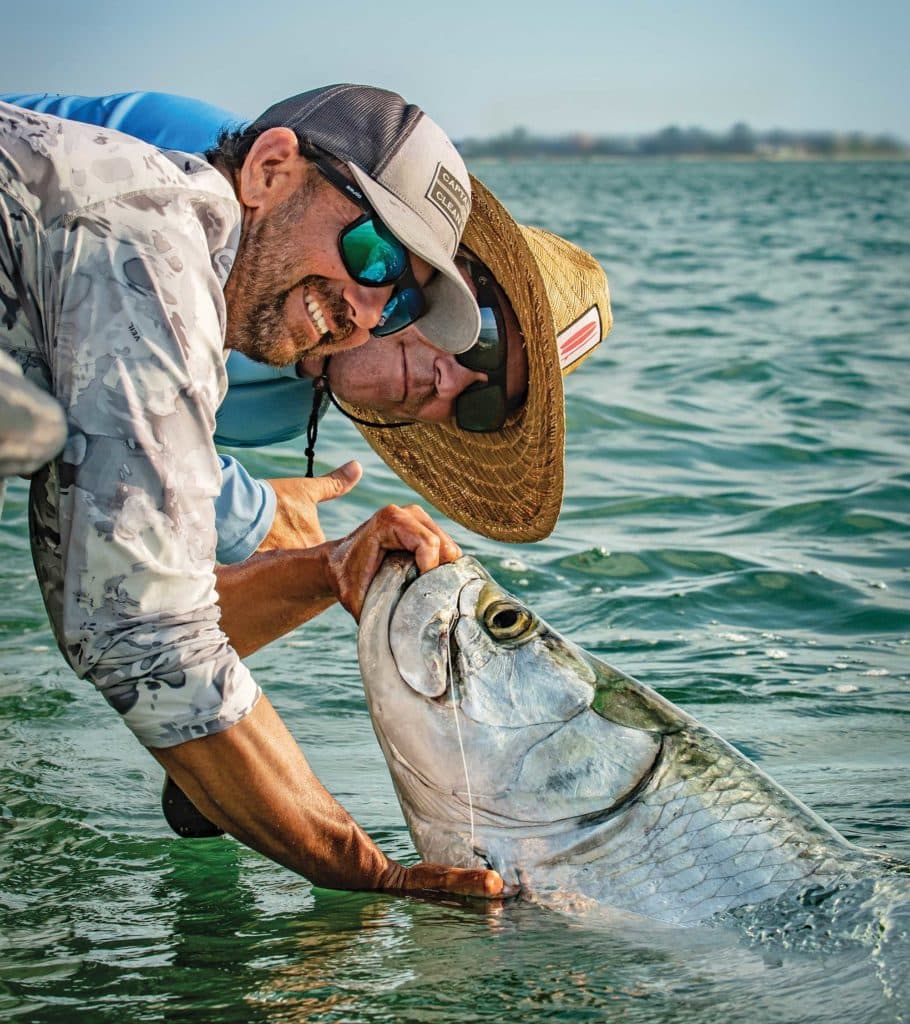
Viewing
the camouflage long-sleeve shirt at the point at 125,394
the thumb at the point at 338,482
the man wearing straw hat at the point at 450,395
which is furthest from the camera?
the thumb at the point at 338,482

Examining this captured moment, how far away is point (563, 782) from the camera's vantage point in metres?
2.81

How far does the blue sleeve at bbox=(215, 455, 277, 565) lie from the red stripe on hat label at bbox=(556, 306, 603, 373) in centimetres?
95

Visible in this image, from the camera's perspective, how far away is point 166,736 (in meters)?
2.44

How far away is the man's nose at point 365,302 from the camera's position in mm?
2834

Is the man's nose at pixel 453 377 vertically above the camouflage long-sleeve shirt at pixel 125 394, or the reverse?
the camouflage long-sleeve shirt at pixel 125 394

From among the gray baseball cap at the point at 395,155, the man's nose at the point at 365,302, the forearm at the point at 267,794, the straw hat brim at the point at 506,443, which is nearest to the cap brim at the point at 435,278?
the gray baseball cap at the point at 395,155

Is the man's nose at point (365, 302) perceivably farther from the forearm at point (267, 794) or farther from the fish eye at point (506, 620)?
the forearm at point (267, 794)

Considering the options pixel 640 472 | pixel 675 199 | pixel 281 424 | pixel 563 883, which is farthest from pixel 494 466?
pixel 675 199

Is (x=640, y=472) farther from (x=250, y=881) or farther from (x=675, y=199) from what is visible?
A: (x=675, y=199)

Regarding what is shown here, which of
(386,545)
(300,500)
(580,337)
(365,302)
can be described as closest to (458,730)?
(386,545)

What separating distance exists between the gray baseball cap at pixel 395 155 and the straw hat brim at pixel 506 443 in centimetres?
69

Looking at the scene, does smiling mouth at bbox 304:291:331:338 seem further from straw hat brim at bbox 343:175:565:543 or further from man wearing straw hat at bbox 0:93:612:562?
straw hat brim at bbox 343:175:565:543

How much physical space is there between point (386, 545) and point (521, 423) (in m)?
1.09

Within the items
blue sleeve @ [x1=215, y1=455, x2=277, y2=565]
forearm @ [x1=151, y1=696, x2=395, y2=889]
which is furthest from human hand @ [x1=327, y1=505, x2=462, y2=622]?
blue sleeve @ [x1=215, y1=455, x2=277, y2=565]
